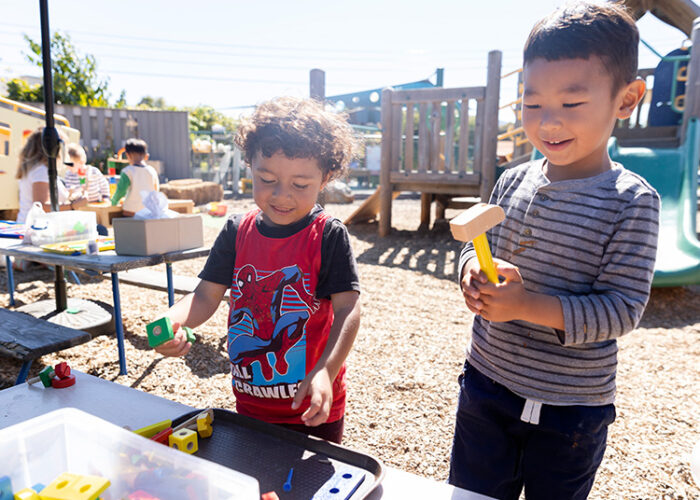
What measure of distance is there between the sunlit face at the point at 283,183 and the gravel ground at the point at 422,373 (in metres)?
1.37

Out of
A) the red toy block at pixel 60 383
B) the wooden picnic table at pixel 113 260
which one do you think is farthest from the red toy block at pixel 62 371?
the wooden picnic table at pixel 113 260

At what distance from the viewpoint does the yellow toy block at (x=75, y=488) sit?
658 millimetres

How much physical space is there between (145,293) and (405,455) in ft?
10.9

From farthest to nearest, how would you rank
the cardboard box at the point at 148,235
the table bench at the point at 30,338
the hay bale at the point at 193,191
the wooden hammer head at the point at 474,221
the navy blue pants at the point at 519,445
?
the hay bale at the point at 193,191 → the cardboard box at the point at 148,235 → the table bench at the point at 30,338 → the navy blue pants at the point at 519,445 → the wooden hammer head at the point at 474,221

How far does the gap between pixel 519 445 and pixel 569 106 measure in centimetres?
76

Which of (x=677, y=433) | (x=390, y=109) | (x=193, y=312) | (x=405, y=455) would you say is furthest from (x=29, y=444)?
(x=390, y=109)

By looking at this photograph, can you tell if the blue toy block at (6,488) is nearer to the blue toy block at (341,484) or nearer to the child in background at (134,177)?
the blue toy block at (341,484)

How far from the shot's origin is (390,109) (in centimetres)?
691

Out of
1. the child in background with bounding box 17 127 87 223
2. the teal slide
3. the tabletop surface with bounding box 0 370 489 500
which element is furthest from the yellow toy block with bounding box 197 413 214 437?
the child in background with bounding box 17 127 87 223

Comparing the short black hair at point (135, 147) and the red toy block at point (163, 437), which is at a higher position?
the short black hair at point (135, 147)

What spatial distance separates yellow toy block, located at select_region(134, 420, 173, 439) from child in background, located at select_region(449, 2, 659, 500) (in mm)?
629

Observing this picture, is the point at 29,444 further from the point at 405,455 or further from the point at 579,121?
the point at 405,455

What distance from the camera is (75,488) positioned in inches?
26.6

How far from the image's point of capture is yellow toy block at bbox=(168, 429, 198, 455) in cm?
89
